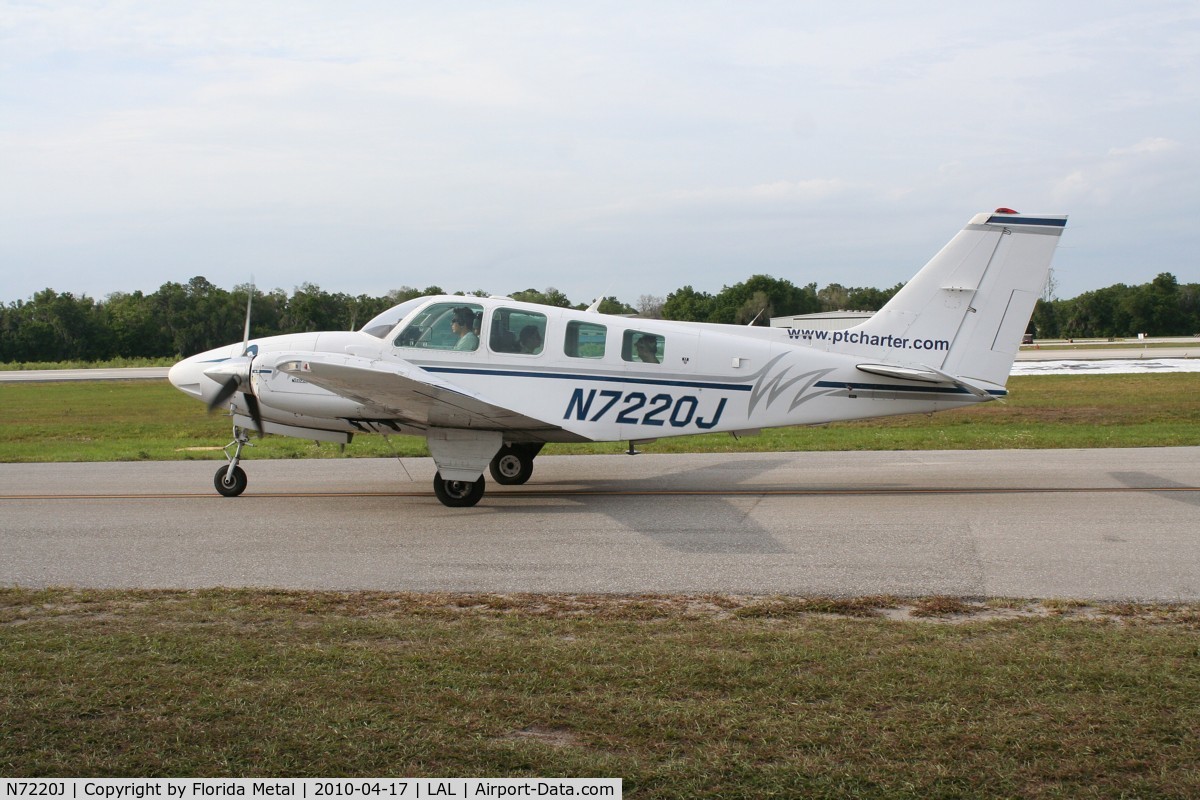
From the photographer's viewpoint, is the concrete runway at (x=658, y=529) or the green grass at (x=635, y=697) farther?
the concrete runway at (x=658, y=529)

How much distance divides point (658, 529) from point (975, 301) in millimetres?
5137

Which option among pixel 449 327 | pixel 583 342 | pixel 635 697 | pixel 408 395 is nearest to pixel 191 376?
pixel 449 327

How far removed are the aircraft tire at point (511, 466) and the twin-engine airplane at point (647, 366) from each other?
1.20 meters

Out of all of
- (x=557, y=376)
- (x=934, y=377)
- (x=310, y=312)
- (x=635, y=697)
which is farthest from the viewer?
(x=310, y=312)

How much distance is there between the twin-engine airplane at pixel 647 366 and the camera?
11.9m

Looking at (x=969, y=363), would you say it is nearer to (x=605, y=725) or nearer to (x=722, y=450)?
(x=722, y=450)

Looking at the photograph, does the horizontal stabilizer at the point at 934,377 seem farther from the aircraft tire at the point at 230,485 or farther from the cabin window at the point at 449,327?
the aircraft tire at the point at 230,485

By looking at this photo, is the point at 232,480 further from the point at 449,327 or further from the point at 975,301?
the point at 975,301

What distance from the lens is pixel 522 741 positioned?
4.55m

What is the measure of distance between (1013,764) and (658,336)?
843 cm

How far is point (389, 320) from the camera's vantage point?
1237 cm

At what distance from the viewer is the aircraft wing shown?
10.3 metres

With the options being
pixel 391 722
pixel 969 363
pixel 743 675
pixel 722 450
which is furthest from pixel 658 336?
pixel 391 722
